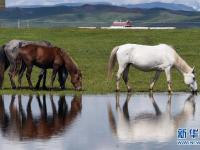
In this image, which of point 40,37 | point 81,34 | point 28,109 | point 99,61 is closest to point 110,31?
point 81,34

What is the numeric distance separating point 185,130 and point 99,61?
878 inches

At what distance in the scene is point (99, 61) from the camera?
4191cm

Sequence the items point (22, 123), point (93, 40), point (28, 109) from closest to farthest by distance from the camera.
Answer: point (22, 123) < point (28, 109) < point (93, 40)

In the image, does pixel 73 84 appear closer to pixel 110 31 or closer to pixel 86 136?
pixel 86 136

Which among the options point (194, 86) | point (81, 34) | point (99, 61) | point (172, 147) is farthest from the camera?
point (81, 34)

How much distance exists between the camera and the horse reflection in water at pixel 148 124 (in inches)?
743

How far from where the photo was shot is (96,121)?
21578 mm

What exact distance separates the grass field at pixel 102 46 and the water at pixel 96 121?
8.80ft

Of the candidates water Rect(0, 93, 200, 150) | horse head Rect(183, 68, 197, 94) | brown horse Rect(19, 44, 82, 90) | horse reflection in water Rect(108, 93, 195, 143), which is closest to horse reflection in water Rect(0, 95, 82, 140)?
water Rect(0, 93, 200, 150)

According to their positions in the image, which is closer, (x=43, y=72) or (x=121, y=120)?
(x=121, y=120)

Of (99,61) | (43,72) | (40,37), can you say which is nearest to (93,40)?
(40,37)

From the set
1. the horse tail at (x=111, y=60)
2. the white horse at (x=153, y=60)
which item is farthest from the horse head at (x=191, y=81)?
the horse tail at (x=111, y=60)

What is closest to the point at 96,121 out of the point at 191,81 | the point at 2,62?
the point at 191,81

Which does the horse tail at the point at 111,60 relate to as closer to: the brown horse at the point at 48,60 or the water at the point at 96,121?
the brown horse at the point at 48,60
